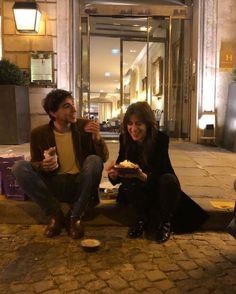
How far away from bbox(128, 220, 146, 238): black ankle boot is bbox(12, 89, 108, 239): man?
422 millimetres

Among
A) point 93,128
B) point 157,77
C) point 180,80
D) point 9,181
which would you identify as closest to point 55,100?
point 93,128

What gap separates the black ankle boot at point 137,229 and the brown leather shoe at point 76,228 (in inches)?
16.5

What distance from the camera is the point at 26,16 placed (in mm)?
8602

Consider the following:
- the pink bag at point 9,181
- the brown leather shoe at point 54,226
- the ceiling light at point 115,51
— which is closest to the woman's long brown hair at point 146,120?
the brown leather shoe at point 54,226

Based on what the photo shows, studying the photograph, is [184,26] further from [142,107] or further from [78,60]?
[142,107]

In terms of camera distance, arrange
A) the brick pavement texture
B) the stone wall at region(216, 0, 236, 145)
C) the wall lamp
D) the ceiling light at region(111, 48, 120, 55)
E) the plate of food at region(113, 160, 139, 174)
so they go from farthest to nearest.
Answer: the ceiling light at region(111, 48, 120, 55), the stone wall at region(216, 0, 236, 145), the wall lamp, the plate of food at region(113, 160, 139, 174), the brick pavement texture

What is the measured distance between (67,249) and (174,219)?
971 mm

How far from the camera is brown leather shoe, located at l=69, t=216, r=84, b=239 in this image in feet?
11.0

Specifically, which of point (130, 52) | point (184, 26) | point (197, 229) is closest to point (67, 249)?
point (197, 229)

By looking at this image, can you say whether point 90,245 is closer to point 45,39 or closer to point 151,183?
point 151,183

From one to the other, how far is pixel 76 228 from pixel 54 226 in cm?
20

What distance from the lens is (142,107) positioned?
3365 millimetres

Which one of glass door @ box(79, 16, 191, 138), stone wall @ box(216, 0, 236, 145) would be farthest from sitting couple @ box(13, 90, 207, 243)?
stone wall @ box(216, 0, 236, 145)

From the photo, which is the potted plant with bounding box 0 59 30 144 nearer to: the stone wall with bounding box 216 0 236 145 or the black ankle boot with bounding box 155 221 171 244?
the stone wall with bounding box 216 0 236 145
